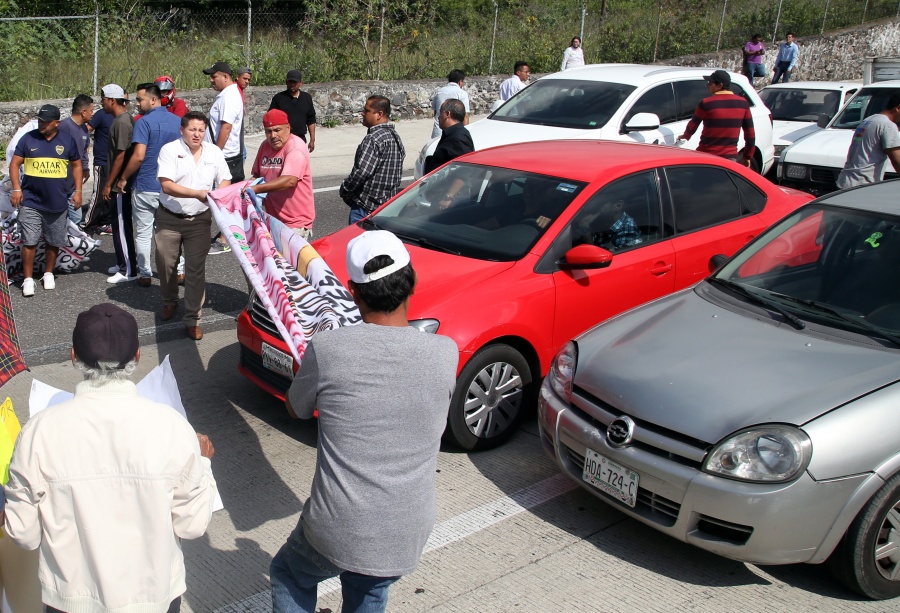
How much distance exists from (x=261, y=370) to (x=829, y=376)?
3225 mm

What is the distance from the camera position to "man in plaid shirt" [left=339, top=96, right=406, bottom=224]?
291 inches

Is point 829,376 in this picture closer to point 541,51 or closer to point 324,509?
point 324,509

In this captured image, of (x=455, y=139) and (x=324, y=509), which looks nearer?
(x=324, y=509)

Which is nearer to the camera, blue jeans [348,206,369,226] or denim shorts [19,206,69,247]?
blue jeans [348,206,369,226]

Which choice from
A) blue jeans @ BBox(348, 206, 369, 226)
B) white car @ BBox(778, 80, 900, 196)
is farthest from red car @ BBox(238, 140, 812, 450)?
white car @ BBox(778, 80, 900, 196)

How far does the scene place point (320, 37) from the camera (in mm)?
18750

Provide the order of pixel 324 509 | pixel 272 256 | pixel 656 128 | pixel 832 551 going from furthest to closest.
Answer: pixel 656 128 → pixel 272 256 → pixel 832 551 → pixel 324 509

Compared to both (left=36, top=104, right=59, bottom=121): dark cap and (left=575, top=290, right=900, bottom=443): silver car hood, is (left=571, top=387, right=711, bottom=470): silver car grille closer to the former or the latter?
(left=575, top=290, right=900, bottom=443): silver car hood

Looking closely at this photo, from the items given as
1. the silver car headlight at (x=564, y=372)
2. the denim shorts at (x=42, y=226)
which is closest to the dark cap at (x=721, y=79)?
the silver car headlight at (x=564, y=372)

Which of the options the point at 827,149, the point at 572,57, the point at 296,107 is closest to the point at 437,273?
the point at 296,107

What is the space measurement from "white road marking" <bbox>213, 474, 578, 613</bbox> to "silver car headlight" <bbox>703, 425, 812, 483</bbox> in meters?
1.18

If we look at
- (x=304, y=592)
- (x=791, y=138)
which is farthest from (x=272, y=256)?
(x=791, y=138)

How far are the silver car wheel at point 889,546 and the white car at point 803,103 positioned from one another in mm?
10440

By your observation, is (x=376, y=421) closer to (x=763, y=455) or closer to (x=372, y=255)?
(x=372, y=255)
